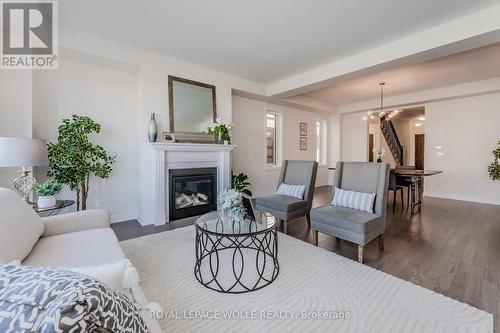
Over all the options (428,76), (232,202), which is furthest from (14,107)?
(428,76)

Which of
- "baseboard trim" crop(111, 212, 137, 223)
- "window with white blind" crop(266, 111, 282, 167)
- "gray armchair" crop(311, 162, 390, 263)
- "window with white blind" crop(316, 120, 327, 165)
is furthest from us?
"window with white blind" crop(316, 120, 327, 165)

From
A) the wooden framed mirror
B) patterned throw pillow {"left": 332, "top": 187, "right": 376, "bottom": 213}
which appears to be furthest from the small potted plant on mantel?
patterned throw pillow {"left": 332, "top": 187, "right": 376, "bottom": 213}

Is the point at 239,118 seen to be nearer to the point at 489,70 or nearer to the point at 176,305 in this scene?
the point at 176,305

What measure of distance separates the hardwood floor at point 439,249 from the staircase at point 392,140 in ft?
17.9

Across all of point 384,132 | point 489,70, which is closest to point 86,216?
point 489,70

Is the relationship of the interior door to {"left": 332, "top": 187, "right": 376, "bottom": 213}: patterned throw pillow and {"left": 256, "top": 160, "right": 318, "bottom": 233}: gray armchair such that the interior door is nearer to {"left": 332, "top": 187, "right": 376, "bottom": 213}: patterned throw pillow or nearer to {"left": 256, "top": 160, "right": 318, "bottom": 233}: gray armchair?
{"left": 256, "top": 160, "right": 318, "bottom": 233}: gray armchair

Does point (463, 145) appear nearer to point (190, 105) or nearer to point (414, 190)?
point (414, 190)

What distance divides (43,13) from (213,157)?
2.87 metres

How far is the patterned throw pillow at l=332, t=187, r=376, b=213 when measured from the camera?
267cm

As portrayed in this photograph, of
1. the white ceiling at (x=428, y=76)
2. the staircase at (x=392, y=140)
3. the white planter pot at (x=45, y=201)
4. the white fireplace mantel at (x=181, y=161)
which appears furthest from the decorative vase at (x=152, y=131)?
the staircase at (x=392, y=140)

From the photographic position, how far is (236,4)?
2484 millimetres

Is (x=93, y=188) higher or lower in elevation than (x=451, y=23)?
lower

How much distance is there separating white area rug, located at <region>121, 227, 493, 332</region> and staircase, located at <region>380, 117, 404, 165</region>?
8600mm

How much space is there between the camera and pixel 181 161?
3.88m
